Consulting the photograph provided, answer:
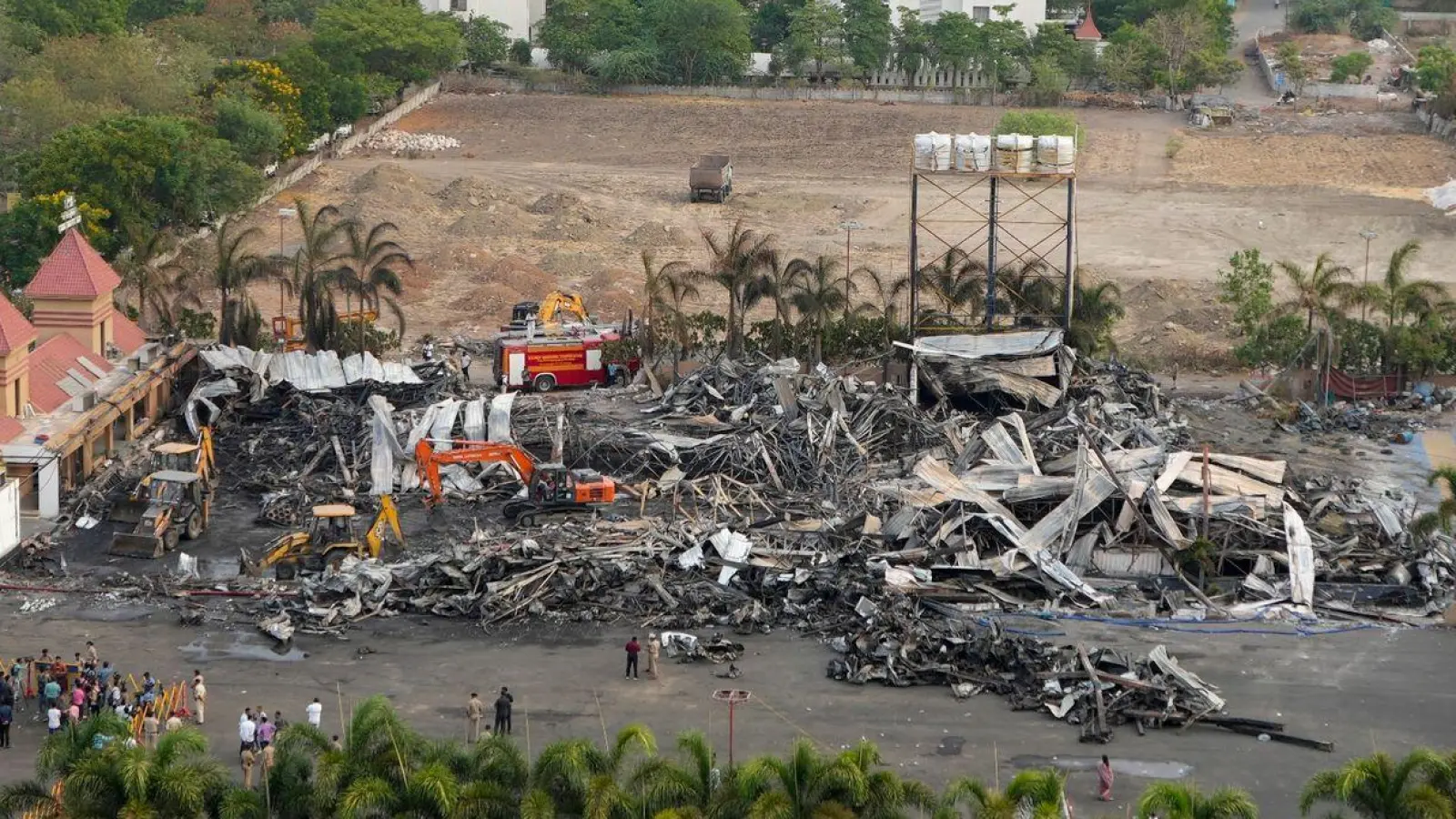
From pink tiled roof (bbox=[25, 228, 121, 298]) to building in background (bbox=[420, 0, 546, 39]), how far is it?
73.7 m

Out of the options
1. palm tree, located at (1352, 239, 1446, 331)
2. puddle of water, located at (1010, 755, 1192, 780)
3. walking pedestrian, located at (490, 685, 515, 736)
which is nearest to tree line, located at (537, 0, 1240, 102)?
palm tree, located at (1352, 239, 1446, 331)

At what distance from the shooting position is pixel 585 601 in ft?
146

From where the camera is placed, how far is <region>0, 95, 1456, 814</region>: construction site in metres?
39.7

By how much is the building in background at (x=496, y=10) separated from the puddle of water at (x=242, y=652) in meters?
91.6

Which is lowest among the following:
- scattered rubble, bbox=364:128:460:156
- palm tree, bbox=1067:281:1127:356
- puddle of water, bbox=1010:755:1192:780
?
puddle of water, bbox=1010:755:1192:780

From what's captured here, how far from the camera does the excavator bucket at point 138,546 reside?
48.1 meters

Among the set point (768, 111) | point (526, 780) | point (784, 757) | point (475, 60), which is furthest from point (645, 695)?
point (475, 60)

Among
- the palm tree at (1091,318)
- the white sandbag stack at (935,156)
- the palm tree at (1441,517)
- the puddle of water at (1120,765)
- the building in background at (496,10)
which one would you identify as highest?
the building in background at (496,10)

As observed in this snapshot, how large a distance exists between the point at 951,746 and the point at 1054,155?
990 inches

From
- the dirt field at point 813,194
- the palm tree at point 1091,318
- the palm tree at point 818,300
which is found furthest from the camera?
the dirt field at point 813,194

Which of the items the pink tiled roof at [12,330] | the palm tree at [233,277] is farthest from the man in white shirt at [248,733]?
the palm tree at [233,277]

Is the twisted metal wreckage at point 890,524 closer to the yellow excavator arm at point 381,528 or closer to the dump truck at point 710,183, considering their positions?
the yellow excavator arm at point 381,528

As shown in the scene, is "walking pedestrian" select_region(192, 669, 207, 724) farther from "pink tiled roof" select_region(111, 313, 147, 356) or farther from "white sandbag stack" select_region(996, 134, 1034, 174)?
"white sandbag stack" select_region(996, 134, 1034, 174)

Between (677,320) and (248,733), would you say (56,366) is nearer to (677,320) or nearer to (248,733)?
(677,320)
